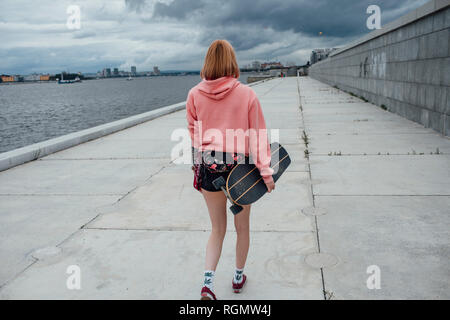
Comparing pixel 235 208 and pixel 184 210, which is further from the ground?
pixel 235 208

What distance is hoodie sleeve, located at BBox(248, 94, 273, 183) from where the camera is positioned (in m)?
2.63

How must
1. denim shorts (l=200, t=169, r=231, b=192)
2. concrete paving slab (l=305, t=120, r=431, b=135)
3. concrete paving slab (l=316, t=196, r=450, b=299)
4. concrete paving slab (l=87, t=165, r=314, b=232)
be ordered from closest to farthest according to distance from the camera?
1. denim shorts (l=200, t=169, r=231, b=192)
2. concrete paving slab (l=316, t=196, r=450, b=299)
3. concrete paving slab (l=87, t=165, r=314, b=232)
4. concrete paving slab (l=305, t=120, r=431, b=135)

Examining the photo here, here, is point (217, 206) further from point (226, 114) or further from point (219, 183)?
point (226, 114)

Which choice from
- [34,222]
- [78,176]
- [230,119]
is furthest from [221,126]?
[78,176]

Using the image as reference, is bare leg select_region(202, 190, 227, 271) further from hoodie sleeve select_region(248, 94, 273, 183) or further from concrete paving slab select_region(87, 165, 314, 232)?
concrete paving slab select_region(87, 165, 314, 232)

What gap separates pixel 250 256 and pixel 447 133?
6.25 metres

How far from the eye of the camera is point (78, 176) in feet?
20.9

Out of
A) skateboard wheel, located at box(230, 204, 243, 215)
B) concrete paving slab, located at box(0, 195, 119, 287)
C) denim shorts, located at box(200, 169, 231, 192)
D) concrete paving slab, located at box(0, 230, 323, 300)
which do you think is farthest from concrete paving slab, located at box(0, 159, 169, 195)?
skateboard wheel, located at box(230, 204, 243, 215)

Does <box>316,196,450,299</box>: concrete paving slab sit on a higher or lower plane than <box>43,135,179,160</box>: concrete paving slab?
lower

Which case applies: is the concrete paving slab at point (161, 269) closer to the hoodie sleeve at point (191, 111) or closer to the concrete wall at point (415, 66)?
the hoodie sleeve at point (191, 111)

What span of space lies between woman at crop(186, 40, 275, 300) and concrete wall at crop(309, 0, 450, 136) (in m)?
6.71

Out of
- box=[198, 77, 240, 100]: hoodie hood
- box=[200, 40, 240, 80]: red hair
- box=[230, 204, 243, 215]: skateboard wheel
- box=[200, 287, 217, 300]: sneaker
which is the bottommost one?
box=[200, 287, 217, 300]: sneaker

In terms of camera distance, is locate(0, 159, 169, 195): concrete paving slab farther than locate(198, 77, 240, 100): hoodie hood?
Yes

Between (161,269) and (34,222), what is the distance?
1976 mm
